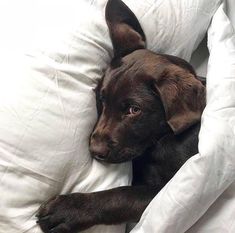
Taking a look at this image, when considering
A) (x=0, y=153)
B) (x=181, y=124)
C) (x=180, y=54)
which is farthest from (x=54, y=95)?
(x=180, y=54)

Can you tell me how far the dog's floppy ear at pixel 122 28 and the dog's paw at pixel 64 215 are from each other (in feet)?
1.51

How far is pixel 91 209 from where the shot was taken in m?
1.22

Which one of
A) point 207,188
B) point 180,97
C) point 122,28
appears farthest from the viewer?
point 122,28

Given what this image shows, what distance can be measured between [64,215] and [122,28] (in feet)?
1.88

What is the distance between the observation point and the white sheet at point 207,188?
1149 mm

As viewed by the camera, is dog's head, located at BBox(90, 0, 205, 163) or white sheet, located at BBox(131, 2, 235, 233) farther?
dog's head, located at BBox(90, 0, 205, 163)

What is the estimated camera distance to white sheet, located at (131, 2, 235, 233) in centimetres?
115

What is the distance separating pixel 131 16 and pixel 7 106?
49 cm

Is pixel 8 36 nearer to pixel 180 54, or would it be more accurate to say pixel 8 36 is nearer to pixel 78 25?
pixel 78 25

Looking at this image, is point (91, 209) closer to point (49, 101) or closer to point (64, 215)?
point (64, 215)

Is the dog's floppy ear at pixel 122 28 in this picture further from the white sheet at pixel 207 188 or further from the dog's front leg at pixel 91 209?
the dog's front leg at pixel 91 209

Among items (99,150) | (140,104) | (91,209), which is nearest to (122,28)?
(140,104)

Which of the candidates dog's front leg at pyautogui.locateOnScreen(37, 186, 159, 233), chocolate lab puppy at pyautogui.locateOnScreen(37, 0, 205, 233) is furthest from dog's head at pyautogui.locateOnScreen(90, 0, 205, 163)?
dog's front leg at pyautogui.locateOnScreen(37, 186, 159, 233)

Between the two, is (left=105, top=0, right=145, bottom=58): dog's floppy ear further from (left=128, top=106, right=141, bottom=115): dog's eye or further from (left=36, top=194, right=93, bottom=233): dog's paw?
(left=36, top=194, right=93, bottom=233): dog's paw
